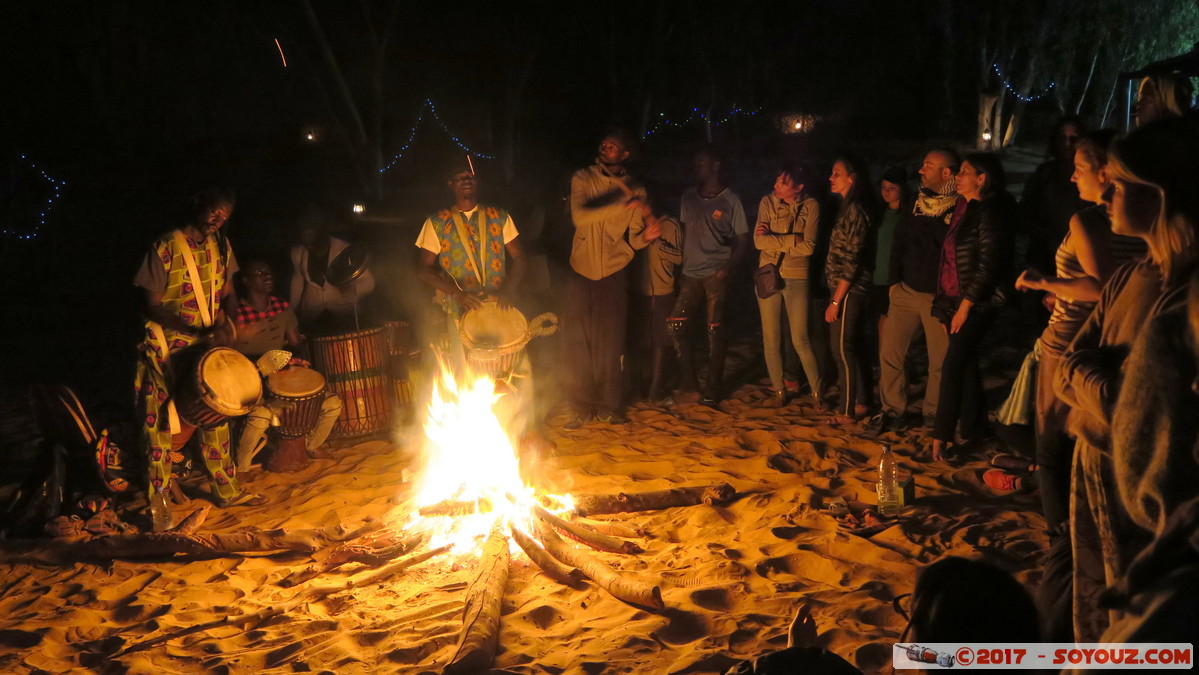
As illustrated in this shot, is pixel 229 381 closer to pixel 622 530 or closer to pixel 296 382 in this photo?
pixel 296 382

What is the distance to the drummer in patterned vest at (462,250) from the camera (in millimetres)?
6738

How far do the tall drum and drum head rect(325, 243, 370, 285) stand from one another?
49cm

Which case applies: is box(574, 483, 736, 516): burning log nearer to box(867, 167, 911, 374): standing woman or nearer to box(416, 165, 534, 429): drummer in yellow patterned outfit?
box(416, 165, 534, 429): drummer in yellow patterned outfit

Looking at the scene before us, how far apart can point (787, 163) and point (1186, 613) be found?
5860 mm

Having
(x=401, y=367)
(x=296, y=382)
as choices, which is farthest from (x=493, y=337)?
(x=296, y=382)

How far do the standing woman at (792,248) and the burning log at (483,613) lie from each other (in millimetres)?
3496

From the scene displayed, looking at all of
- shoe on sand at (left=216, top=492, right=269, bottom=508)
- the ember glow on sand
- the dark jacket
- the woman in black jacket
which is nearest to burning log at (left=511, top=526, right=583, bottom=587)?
the ember glow on sand

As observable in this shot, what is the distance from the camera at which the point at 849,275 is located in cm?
679

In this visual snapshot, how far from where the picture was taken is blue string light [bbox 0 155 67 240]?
14.3 metres

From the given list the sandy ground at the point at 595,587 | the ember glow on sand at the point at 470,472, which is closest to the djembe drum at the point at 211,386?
the sandy ground at the point at 595,587

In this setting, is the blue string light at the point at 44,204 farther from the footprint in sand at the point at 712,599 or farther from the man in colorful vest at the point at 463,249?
the footprint in sand at the point at 712,599

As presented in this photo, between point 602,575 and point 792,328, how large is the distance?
360 centimetres

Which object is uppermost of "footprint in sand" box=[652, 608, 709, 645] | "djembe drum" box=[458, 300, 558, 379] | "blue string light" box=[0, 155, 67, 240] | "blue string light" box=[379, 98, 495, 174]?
"blue string light" box=[379, 98, 495, 174]

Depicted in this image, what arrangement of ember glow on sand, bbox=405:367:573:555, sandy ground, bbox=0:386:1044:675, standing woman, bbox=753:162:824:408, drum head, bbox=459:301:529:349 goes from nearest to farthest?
sandy ground, bbox=0:386:1044:675 → ember glow on sand, bbox=405:367:573:555 → drum head, bbox=459:301:529:349 → standing woman, bbox=753:162:824:408
